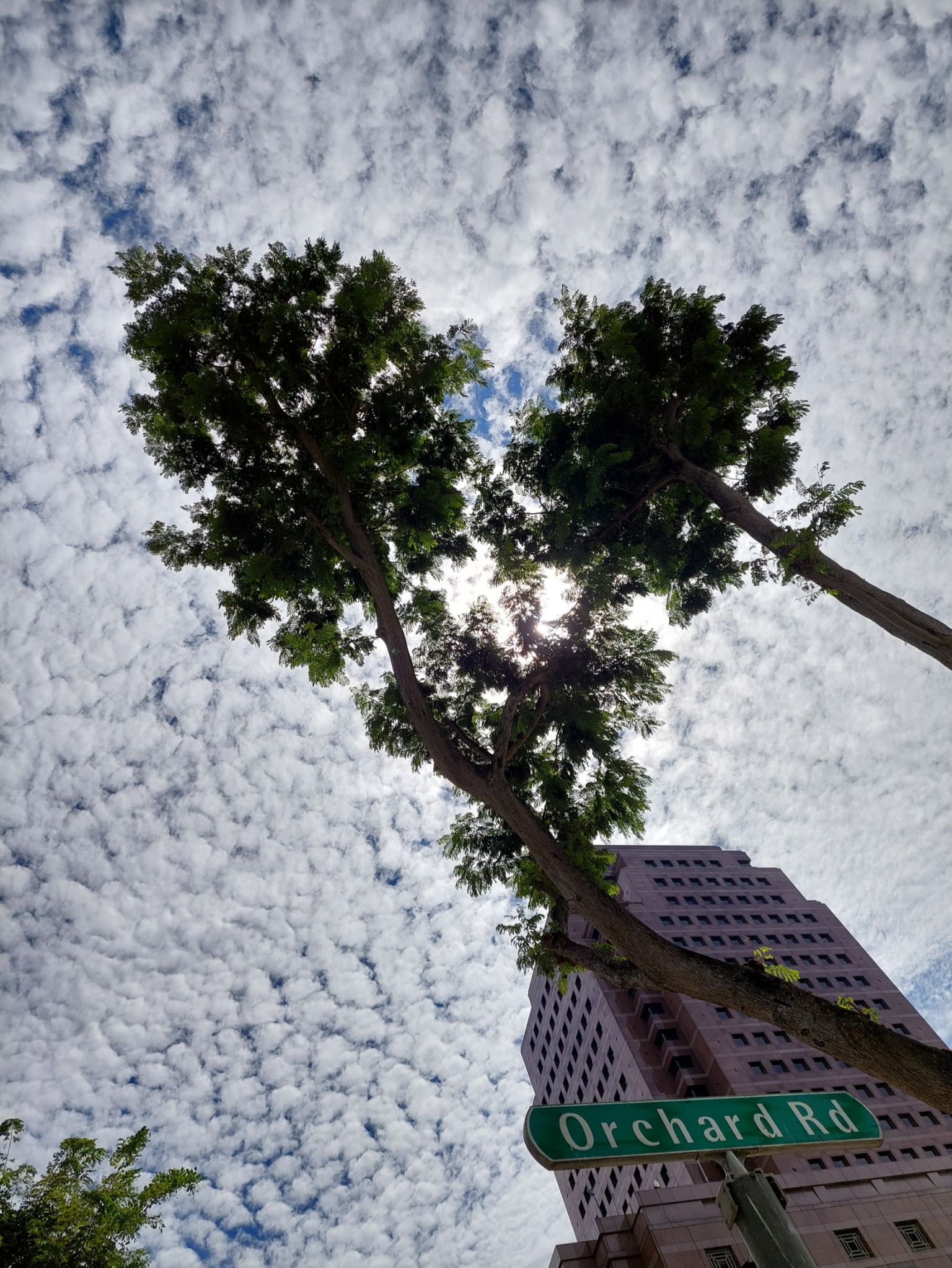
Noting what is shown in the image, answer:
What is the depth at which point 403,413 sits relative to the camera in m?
13.9

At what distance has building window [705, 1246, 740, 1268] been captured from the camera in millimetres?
21156

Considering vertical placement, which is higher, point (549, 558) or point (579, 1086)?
point (579, 1086)

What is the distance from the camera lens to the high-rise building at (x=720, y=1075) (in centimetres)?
2233

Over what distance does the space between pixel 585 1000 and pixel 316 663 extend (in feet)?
Answer: 150

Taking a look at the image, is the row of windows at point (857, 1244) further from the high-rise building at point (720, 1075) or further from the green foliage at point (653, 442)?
the green foliage at point (653, 442)

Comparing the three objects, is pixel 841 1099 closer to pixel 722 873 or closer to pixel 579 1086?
pixel 579 1086

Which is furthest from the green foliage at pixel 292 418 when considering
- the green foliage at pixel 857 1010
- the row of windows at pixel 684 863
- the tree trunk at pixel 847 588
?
the row of windows at pixel 684 863

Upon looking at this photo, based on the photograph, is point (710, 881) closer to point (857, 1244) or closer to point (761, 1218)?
point (857, 1244)

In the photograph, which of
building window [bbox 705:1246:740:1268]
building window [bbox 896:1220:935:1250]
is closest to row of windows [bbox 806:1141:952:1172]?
building window [bbox 896:1220:935:1250]

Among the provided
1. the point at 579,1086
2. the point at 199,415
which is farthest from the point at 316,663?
the point at 579,1086

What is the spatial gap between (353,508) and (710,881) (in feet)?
177

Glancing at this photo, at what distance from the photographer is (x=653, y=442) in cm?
1337

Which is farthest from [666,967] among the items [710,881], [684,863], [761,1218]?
[684,863]

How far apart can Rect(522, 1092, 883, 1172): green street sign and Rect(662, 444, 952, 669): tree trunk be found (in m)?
6.36
